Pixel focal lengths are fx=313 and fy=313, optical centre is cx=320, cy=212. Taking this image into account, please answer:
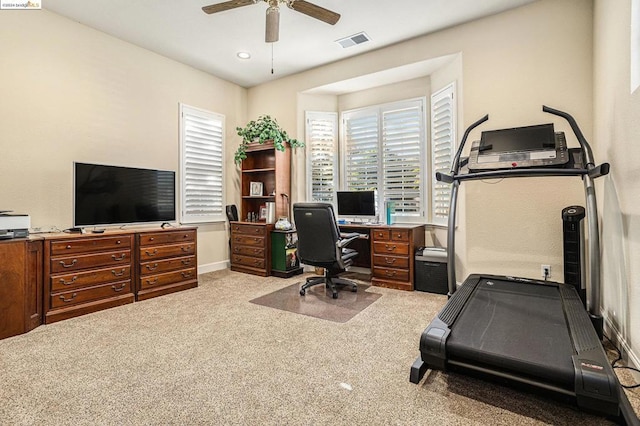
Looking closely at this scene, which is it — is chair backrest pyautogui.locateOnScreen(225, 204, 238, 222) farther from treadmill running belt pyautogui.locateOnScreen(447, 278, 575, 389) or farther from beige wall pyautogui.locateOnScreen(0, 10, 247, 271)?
treadmill running belt pyautogui.locateOnScreen(447, 278, 575, 389)

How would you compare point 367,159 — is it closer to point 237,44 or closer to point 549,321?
point 237,44

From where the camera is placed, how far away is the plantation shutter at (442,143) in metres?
4.00

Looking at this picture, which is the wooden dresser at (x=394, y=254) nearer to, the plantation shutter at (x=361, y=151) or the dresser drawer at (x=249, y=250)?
the plantation shutter at (x=361, y=151)

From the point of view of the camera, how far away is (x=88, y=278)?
10.5 ft

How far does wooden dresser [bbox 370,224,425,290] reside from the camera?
156 inches

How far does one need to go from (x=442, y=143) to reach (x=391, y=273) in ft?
6.11

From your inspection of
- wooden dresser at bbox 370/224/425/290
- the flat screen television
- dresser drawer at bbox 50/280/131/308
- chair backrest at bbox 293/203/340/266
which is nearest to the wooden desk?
wooden dresser at bbox 370/224/425/290

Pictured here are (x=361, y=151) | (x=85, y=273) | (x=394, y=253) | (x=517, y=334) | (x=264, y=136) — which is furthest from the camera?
(x=361, y=151)

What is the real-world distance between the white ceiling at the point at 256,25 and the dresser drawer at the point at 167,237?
8.13ft

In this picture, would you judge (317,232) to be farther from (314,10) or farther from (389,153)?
(314,10)

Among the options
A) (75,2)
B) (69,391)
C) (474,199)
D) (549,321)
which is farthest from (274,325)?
(75,2)

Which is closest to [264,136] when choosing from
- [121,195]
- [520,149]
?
[121,195]

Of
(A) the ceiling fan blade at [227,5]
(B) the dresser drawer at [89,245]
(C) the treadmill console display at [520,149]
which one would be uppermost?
(A) the ceiling fan blade at [227,5]

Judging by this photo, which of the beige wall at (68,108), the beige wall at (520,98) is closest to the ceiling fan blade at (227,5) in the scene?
the beige wall at (68,108)
